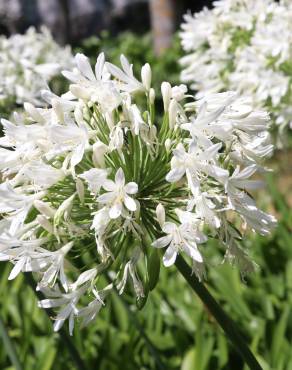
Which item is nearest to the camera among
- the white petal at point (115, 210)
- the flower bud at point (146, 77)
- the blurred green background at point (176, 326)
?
the white petal at point (115, 210)

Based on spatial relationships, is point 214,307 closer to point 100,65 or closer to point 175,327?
point 100,65

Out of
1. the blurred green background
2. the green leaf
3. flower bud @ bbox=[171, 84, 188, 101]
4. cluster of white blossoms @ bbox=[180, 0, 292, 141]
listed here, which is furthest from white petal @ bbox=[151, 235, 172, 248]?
cluster of white blossoms @ bbox=[180, 0, 292, 141]

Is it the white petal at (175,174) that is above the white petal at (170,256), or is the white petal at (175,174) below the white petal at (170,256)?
above

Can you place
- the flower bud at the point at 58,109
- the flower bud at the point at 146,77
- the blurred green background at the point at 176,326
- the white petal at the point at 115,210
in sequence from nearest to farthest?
the white petal at the point at 115,210 → the flower bud at the point at 58,109 → the flower bud at the point at 146,77 → the blurred green background at the point at 176,326

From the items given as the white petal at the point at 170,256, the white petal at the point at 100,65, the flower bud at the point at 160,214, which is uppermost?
the white petal at the point at 100,65

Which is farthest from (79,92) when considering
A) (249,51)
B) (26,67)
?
(26,67)

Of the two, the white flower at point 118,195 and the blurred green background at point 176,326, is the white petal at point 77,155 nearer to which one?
Result: the white flower at point 118,195

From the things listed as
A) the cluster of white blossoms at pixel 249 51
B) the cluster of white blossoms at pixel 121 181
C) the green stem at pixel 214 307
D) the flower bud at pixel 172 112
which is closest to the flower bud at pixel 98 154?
the cluster of white blossoms at pixel 121 181
